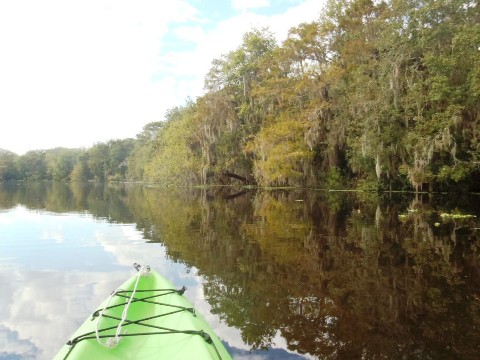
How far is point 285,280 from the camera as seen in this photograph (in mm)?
6582

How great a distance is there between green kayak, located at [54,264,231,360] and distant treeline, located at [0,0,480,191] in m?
17.9

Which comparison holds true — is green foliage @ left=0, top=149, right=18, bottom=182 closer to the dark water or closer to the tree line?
the tree line

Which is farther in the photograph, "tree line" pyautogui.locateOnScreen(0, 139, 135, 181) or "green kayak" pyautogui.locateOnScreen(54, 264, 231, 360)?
"tree line" pyautogui.locateOnScreen(0, 139, 135, 181)

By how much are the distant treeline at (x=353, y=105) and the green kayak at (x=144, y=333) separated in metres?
17.9

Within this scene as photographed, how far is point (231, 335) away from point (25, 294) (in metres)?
3.84

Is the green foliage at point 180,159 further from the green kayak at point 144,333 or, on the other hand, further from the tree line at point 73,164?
the tree line at point 73,164

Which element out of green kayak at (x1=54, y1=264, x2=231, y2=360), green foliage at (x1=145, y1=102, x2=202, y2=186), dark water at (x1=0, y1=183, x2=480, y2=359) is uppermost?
green foliage at (x1=145, y1=102, x2=202, y2=186)

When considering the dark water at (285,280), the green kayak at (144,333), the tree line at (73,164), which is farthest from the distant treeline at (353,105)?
the tree line at (73,164)

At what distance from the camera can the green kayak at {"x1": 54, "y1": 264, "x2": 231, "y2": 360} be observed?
3.16 metres

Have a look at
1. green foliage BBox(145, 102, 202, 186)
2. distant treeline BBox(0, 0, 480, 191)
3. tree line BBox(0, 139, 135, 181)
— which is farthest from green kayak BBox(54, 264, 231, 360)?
tree line BBox(0, 139, 135, 181)

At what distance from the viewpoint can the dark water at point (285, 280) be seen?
4.38 m

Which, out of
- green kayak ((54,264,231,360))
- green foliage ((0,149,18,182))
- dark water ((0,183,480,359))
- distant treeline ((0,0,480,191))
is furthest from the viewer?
green foliage ((0,149,18,182))

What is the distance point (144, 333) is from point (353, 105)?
2190 cm

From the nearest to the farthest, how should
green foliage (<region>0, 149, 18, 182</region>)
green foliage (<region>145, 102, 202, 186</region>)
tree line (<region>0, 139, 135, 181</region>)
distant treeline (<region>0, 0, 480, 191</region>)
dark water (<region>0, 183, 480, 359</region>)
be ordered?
dark water (<region>0, 183, 480, 359</region>) → distant treeline (<region>0, 0, 480, 191</region>) → green foliage (<region>145, 102, 202, 186</region>) → tree line (<region>0, 139, 135, 181</region>) → green foliage (<region>0, 149, 18, 182</region>)
